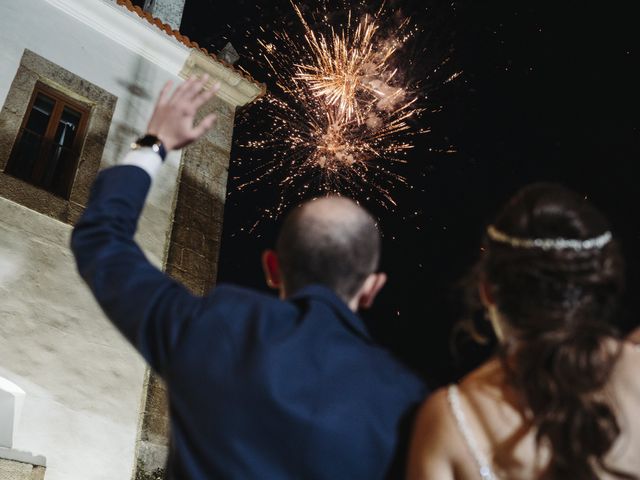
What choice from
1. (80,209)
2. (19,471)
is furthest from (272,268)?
(80,209)

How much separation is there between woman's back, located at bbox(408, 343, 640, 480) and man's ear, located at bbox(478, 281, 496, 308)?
0.24 metres

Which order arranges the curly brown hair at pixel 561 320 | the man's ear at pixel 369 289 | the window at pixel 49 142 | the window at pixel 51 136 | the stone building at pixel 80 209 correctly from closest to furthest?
1. the curly brown hair at pixel 561 320
2. the man's ear at pixel 369 289
3. the stone building at pixel 80 209
4. the window at pixel 51 136
5. the window at pixel 49 142

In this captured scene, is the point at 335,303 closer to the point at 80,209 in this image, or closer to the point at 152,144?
the point at 152,144

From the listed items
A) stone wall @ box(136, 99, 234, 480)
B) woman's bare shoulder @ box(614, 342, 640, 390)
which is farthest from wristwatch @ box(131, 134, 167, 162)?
stone wall @ box(136, 99, 234, 480)

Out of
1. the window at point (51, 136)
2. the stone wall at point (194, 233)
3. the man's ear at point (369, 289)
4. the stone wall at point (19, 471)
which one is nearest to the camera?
the man's ear at point (369, 289)

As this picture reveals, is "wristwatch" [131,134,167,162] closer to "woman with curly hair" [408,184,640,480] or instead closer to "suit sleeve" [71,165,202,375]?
"suit sleeve" [71,165,202,375]

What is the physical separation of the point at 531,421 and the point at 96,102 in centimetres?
649

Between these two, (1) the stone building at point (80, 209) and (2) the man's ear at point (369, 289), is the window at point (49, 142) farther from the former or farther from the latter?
(2) the man's ear at point (369, 289)

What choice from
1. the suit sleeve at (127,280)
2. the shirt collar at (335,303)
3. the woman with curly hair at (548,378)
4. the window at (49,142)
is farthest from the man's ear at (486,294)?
the window at (49,142)

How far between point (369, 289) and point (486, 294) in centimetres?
34

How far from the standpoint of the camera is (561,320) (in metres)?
1.28

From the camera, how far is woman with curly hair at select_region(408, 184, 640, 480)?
1.20 meters

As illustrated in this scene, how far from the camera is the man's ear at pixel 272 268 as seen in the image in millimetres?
1615

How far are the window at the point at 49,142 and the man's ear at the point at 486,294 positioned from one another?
17.8 feet
